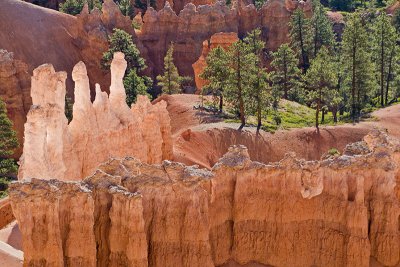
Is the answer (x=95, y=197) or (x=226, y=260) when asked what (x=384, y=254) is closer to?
(x=226, y=260)

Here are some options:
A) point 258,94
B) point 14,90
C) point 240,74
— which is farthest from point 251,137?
point 14,90

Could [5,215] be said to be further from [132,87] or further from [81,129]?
[132,87]

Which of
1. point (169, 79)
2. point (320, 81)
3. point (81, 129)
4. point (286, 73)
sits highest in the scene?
point (286, 73)

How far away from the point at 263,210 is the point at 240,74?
919 inches

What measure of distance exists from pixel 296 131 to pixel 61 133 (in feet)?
77.3

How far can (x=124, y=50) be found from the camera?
58125 millimetres

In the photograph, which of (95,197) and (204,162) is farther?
(204,162)

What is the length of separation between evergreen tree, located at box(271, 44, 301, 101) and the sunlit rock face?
20879mm

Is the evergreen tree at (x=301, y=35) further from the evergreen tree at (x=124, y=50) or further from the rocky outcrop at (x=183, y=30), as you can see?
the evergreen tree at (x=124, y=50)

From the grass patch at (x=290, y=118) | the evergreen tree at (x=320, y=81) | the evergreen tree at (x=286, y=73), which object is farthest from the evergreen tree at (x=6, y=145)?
the evergreen tree at (x=286, y=73)

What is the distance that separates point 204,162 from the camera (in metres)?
42.0

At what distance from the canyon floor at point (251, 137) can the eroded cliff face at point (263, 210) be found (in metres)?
17.2

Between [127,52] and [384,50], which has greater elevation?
[384,50]

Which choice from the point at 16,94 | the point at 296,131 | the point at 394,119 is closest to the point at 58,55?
the point at 16,94
